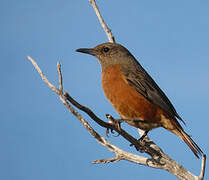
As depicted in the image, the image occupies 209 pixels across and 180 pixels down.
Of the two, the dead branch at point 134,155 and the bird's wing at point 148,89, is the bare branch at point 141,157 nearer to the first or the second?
the dead branch at point 134,155

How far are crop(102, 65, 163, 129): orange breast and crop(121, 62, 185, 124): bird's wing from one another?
11cm

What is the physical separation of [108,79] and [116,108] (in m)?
0.70

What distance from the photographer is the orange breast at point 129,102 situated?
21.4 feet

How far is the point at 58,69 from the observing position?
4645mm

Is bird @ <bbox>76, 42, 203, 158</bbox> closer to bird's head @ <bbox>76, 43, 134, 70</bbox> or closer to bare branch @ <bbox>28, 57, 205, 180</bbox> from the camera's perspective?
bird's head @ <bbox>76, 43, 134, 70</bbox>

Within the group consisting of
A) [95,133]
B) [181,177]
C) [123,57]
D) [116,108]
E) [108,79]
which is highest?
[123,57]

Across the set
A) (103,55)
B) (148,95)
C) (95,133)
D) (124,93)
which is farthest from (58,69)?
(103,55)

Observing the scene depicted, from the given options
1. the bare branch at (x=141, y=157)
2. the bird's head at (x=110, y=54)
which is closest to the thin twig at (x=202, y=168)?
the bare branch at (x=141, y=157)

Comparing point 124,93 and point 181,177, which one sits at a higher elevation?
point 124,93

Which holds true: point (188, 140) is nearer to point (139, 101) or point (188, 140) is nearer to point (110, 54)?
point (139, 101)

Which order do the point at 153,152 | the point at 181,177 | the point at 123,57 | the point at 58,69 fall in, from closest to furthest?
the point at 58,69
the point at 181,177
the point at 153,152
the point at 123,57

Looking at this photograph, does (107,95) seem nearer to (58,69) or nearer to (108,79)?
(108,79)

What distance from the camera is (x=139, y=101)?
664 cm

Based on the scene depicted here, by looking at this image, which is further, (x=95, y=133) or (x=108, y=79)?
(x=108, y=79)
